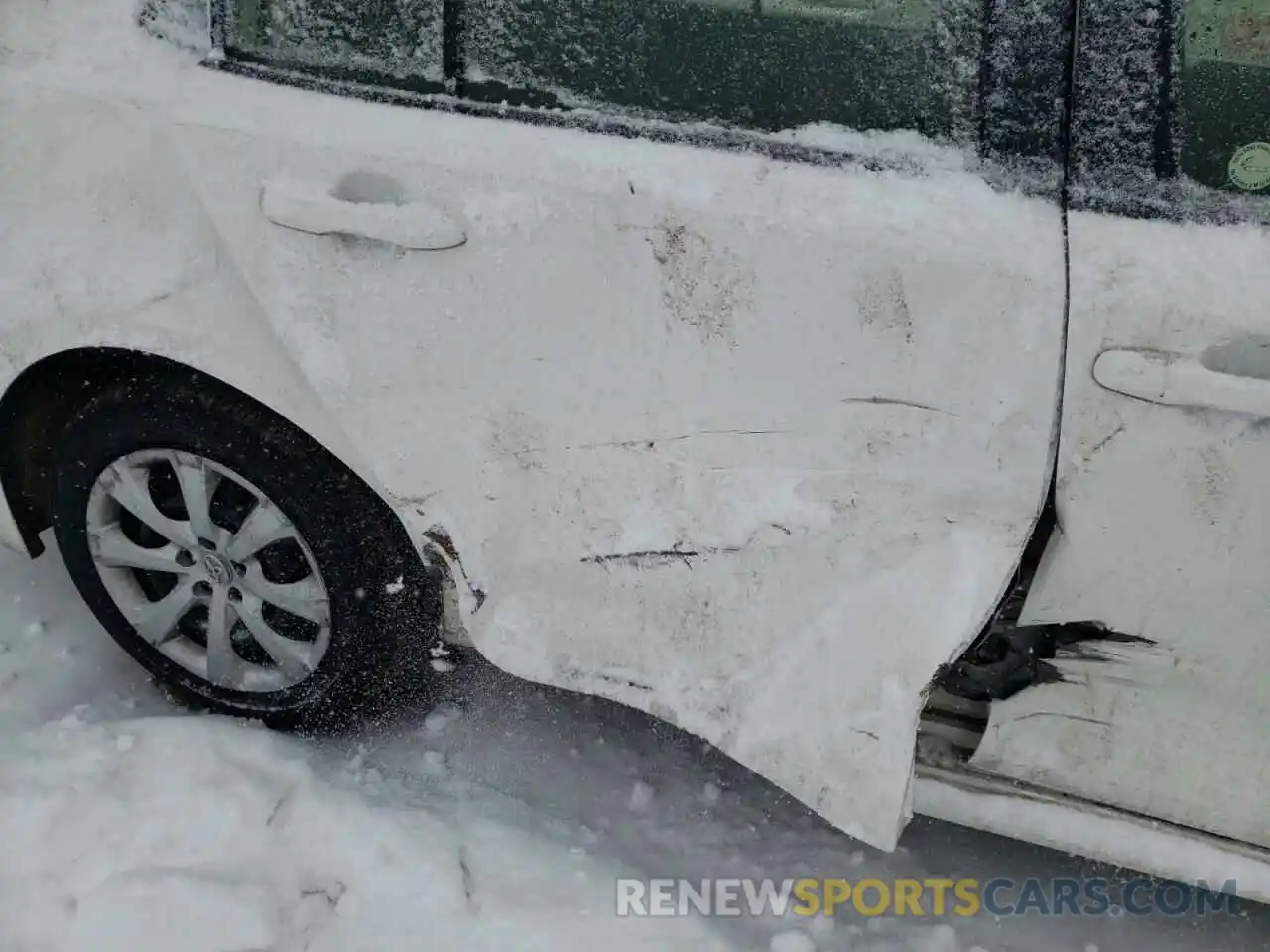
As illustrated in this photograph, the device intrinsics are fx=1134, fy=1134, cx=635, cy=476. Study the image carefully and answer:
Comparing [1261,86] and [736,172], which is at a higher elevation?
[1261,86]

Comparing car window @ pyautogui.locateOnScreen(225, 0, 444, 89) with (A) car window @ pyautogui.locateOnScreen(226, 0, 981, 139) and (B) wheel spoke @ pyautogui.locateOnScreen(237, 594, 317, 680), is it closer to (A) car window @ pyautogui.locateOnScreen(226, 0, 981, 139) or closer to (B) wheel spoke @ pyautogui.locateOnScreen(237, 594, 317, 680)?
(A) car window @ pyautogui.locateOnScreen(226, 0, 981, 139)

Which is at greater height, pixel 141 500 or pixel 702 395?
pixel 702 395

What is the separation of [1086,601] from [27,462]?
216 cm

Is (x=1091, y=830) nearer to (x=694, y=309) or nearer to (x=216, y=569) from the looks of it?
(x=694, y=309)

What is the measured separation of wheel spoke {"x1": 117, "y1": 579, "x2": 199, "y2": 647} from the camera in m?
2.48

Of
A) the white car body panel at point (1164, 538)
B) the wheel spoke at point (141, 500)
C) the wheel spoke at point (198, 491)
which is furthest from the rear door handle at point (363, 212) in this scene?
the white car body panel at point (1164, 538)

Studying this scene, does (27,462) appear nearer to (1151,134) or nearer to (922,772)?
(922,772)

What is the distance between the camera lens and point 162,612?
8.25 ft

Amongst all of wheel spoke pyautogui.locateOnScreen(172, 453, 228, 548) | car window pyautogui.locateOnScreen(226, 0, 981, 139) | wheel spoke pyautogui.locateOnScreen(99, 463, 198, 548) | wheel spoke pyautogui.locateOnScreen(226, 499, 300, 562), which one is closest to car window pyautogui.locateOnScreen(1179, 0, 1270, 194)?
car window pyautogui.locateOnScreen(226, 0, 981, 139)

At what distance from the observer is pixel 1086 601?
1841mm

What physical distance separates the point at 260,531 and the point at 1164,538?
5.54ft

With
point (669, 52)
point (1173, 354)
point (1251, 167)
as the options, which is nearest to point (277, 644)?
point (669, 52)

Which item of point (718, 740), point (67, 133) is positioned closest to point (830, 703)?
point (718, 740)

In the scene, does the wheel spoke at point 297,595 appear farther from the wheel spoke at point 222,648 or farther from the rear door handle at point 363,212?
the rear door handle at point 363,212
